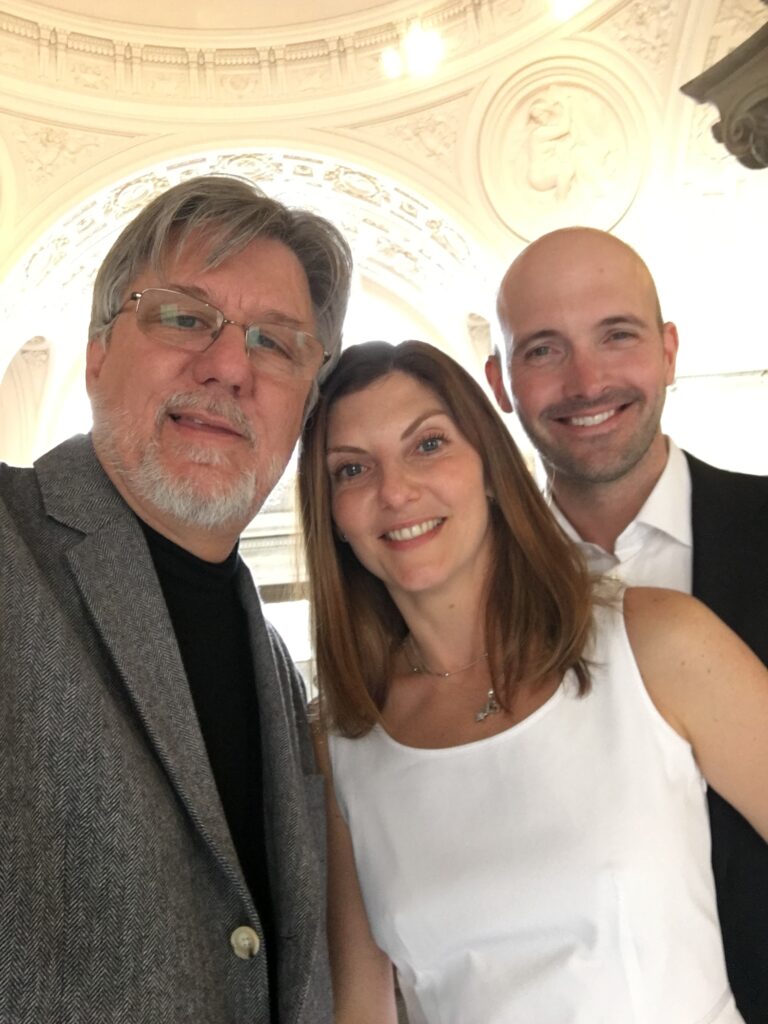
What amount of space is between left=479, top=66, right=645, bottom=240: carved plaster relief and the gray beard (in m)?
7.38

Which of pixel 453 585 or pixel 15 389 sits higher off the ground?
pixel 15 389

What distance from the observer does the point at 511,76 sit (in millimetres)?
8375

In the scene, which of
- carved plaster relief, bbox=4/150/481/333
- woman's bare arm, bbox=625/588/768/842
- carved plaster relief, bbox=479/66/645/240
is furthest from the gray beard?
carved plaster relief, bbox=4/150/481/333

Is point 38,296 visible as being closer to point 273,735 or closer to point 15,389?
point 15,389

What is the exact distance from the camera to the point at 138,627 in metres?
1.56

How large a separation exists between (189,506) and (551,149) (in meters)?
7.73

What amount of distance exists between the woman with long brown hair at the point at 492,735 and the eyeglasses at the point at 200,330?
0.47ft

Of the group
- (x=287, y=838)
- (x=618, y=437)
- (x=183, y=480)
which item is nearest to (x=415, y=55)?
(x=618, y=437)

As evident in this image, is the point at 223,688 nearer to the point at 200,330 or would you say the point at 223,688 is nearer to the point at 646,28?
the point at 200,330

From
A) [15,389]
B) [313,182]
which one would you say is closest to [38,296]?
[15,389]

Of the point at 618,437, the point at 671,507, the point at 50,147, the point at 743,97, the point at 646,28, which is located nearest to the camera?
the point at 671,507

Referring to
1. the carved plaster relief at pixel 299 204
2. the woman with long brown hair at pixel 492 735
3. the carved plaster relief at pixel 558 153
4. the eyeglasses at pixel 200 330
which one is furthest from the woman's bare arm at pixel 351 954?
the carved plaster relief at pixel 299 204

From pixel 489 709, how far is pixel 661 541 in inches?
27.8

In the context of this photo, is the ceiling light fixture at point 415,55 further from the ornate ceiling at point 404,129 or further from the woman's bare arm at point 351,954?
the woman's bare arm at point 351,954
